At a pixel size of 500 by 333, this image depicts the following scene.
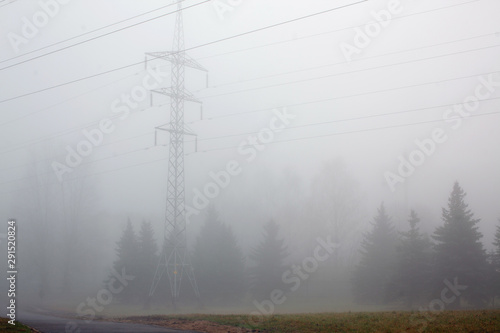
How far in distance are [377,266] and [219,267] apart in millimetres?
18598

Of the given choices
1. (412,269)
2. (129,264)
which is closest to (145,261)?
(129,264)

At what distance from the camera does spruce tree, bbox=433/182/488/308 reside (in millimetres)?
42000

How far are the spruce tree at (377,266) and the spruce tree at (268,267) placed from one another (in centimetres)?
950

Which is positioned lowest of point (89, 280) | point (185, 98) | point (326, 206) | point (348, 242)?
point (89, 280)

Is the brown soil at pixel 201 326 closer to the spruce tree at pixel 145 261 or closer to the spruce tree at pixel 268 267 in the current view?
the spruce tree at pixel 145 261

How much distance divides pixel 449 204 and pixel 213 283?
92.5 feet

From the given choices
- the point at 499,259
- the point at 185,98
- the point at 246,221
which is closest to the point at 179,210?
the point at 185,98

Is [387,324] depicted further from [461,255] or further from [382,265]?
[382,265]

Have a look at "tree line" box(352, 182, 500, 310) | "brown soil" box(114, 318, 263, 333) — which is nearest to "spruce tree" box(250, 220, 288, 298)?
"tree line" box(352, 182, 500, 310)

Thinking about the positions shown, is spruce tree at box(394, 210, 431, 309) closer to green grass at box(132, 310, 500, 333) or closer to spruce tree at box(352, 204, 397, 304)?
spruce tree at box(352, 204, 397, 304)

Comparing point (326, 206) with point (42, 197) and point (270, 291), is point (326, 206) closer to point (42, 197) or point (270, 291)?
point (270, 291)

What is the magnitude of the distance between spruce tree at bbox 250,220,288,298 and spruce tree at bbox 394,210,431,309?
1506 cm

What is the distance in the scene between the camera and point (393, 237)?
55.0 m

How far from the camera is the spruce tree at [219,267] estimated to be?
2197 inches
